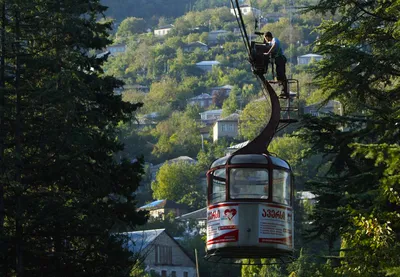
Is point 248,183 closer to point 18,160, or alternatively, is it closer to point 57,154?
point 18,160

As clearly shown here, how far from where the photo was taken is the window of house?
10700 cm

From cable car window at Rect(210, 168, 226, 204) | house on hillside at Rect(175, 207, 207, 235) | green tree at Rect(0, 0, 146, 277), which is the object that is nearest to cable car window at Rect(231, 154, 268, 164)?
cable car window at Rect(210, 168, 226, 204)

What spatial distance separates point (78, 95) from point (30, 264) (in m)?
4.82

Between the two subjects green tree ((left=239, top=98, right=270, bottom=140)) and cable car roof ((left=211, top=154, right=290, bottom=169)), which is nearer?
cable car roof ((left=211, top=154, right=290, bottom=169))

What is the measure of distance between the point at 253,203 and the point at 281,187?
799 millimetres

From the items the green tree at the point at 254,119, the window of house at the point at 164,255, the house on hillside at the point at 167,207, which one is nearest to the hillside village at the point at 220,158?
the window of house at the point at 164,255

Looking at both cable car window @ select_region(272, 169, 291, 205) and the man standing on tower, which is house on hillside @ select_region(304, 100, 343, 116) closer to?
the man standing on tower

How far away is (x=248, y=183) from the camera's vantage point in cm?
2328

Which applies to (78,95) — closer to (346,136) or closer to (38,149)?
(38,149)

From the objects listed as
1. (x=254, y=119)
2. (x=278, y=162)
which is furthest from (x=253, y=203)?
(x=254, y=119)

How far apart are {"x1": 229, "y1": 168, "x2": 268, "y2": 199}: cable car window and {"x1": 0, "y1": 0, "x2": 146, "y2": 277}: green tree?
9920mm

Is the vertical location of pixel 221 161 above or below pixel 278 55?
below

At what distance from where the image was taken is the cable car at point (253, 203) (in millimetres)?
23078

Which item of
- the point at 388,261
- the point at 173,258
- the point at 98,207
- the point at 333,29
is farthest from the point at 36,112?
the point at 173,258
